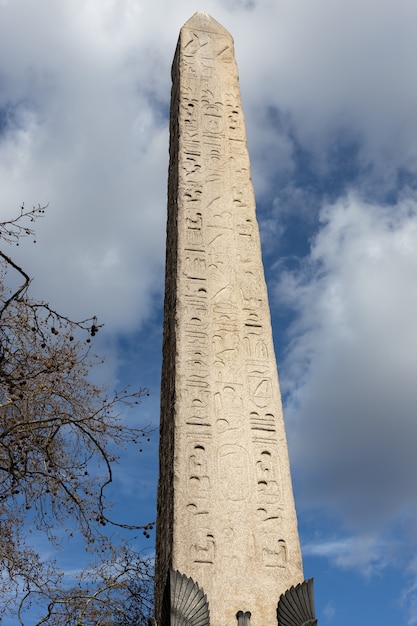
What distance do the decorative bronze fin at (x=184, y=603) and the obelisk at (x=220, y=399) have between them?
0.23m

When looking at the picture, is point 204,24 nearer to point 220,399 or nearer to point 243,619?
point 220,399

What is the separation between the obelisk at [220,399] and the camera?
5582 millimetres

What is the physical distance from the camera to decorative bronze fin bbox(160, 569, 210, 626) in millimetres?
5031

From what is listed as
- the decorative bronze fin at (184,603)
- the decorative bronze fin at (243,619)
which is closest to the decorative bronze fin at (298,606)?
the decorative bronze fin at (243,619)

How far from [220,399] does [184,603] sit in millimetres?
1718

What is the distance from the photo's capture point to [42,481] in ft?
23.7

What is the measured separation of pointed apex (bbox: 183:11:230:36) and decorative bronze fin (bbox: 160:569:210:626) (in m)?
6.85

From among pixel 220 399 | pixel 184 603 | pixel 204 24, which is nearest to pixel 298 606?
pixel 184 603

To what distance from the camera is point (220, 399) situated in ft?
20.6

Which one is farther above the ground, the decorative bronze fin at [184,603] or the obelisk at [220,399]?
the obelisk at [220,399]

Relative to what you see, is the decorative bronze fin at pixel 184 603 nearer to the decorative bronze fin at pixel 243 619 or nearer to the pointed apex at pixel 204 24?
the decorative bronze fin at pixel 243 619

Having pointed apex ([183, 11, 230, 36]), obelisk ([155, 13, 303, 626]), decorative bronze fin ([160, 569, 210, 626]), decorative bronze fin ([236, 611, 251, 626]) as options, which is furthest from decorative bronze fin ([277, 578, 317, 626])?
pointed apex ([183, 11, 230, 36])

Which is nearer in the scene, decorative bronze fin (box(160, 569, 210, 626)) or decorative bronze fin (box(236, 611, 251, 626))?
decorative bronze fin (box(160, 569, 210, 626))

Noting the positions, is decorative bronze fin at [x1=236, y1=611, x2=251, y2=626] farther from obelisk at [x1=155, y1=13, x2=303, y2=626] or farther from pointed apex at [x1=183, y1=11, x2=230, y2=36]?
pointed apex at [x1=183, y1=11, x2=230, y2=36]
